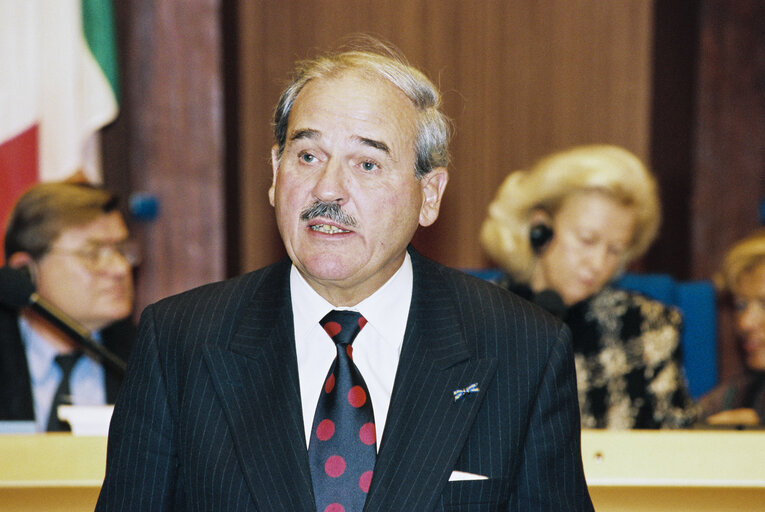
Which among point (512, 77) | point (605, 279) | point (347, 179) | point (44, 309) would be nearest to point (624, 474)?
point (347, 179)

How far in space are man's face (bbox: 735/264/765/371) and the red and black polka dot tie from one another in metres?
2.57

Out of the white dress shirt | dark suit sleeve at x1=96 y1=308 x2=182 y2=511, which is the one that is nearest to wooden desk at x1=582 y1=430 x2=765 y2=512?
the white dress shirt

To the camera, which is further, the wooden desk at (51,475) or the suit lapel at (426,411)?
the wooden desk at (51,475)

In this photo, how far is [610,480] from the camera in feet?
6.13

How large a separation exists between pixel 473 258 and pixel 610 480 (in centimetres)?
282

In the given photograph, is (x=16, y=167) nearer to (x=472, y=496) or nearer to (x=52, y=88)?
(x=52, y=88)

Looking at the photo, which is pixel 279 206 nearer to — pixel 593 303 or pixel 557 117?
pixel 593 303

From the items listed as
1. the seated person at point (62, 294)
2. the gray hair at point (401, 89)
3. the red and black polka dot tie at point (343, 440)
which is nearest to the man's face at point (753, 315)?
the gray hair at point (401, 89)

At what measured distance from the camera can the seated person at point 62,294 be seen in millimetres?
3074

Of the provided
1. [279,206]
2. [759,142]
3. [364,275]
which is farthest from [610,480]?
[759,142]

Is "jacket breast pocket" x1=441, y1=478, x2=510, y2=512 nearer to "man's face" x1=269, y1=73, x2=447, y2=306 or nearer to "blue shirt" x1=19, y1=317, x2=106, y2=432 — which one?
"man's face" x1=269, y1=73, x2=447, y2=306

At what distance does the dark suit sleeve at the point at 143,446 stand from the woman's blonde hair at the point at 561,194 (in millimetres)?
2327

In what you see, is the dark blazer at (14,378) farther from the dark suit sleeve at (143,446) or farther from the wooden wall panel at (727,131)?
the wooden wall panel at (727,131)

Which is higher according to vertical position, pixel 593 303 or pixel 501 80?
pixel 501 80
